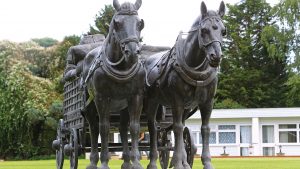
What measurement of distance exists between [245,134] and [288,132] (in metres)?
3.27

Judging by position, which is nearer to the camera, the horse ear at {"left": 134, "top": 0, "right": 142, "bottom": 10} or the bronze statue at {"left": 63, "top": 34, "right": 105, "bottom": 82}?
the horse ear at {"left": 134, "top": 0, "right": 142, "bottom": 10}

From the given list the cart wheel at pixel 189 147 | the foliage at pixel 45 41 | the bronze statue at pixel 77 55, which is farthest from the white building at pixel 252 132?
the cart wheel at pixel 189 147

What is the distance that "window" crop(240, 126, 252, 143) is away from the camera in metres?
50.7

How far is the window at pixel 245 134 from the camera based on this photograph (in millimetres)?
50656

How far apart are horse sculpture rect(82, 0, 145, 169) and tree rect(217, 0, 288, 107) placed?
151 ft

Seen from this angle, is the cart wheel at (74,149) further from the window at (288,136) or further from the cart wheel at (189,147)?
the window at (288,136)

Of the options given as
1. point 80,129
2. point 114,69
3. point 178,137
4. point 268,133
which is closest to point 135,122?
point 178,137

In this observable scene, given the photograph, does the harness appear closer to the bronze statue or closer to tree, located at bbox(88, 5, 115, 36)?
the bronze statue

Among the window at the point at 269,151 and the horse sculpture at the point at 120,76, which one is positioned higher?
the horse sculpture at the point at 120,76

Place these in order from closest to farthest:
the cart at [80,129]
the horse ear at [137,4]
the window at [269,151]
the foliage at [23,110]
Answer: the horse ear at [137,4] < the cart at [80,129] < the foliage at [23,110] < the window at [269,151]

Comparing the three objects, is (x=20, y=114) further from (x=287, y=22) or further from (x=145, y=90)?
(x=145, y=90)

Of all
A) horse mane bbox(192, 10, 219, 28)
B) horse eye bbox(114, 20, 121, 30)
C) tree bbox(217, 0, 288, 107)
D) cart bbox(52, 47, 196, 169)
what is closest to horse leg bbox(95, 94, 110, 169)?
horse eye bbox(114, 20, 121, 30)

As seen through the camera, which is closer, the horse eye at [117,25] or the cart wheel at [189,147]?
the horse eye at [117,25]

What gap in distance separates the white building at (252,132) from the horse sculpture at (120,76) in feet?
131
